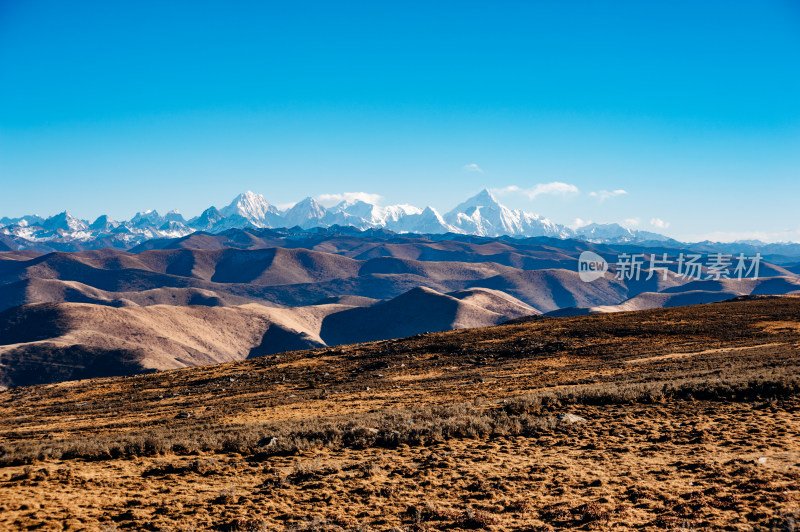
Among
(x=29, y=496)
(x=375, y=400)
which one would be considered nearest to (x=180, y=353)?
(x=375, y=400)

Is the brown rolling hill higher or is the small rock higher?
the small rock

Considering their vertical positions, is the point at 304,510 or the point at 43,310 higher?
the point at 304,510

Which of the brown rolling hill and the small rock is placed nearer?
the small rock

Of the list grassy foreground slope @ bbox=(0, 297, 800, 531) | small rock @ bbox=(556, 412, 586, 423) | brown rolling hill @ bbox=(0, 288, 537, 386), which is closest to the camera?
A: grassy foreground slope @ bbox=(0, 297, 800, 531)

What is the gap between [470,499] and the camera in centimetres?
1316

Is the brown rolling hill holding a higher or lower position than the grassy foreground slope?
lower

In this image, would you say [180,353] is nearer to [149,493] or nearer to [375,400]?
[375,400]

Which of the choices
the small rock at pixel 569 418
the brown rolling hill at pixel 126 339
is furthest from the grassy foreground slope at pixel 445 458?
the brown rolling hill at pixel 126 339

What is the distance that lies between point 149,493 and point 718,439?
19.0m

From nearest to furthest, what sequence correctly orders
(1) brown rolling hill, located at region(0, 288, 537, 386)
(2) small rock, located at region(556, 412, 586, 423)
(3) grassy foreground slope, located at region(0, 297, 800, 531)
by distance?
(3) grassy foreground slope, located at region(0, 297, 800, 531) → (2) small rock, located at region(556, 412, 586, 423) → (1) brown rolling hill, located at region(0, 288, 537, 386)

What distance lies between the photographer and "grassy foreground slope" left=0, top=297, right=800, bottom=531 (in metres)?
12.2

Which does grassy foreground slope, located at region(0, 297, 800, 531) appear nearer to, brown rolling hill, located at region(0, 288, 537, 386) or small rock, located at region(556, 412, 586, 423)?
small rock, located at region(556, 412, 586, 423)

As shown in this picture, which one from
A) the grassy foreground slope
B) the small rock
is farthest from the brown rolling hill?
the small rock

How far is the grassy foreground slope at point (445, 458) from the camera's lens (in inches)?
482
